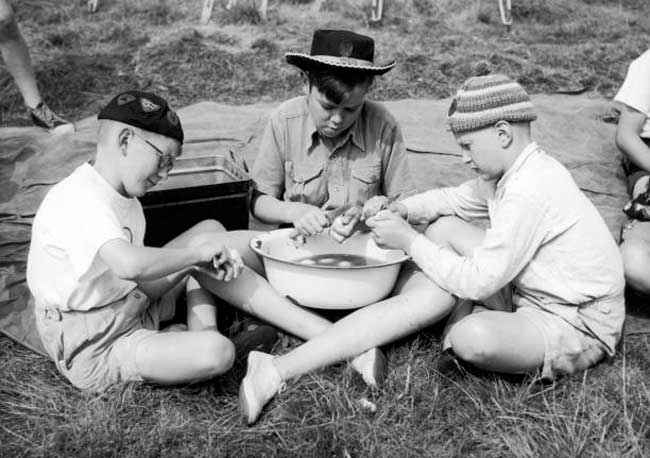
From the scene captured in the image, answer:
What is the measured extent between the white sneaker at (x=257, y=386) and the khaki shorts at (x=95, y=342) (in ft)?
1.06

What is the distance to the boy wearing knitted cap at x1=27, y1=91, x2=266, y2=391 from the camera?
2.00 m

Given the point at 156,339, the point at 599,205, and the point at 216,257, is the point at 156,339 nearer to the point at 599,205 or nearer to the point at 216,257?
the point at 216,257

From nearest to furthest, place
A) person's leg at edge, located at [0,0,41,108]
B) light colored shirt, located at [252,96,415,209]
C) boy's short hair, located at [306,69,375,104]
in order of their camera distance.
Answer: boy's short hair, located at [306,69,375,104] → light colored shirt, located at [252,96,415,209] → person's leg at edge, located at [0,0,41,108]

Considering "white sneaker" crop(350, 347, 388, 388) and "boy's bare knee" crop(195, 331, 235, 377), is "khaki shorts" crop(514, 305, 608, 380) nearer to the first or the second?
"white sneaker" crop(350, 347, 388, 388)

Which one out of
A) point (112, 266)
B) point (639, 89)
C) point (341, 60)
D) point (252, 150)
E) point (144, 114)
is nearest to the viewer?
point (112, 266)

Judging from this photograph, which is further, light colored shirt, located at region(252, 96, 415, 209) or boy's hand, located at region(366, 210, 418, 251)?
light colored shirt, located at region(252, 96, 415, 209)

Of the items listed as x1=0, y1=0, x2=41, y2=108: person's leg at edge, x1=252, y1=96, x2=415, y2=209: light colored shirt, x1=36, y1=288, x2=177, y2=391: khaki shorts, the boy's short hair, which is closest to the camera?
x1=36, y1=288, x2=177, y2=391: khaki shorts

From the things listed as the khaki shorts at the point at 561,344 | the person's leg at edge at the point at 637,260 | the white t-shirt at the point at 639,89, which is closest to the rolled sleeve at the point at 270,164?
the khaki shorts at the point at 561,344

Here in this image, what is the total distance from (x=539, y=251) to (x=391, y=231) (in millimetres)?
456

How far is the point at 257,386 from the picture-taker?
2080mm

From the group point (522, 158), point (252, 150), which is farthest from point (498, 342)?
point (252, 150)

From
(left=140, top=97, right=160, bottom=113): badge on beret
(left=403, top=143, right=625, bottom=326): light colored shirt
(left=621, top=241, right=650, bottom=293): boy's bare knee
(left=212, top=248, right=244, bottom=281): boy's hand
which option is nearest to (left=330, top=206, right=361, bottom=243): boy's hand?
(left=403, top=143, right=625, bottom=326): light colored shirt

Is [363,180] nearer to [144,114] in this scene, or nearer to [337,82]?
[337,82]

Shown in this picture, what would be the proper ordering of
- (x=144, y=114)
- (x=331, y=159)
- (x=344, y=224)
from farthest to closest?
1. (x=331, y=159)
2. (x=344, y=224)
3. (x=144, y=114)
